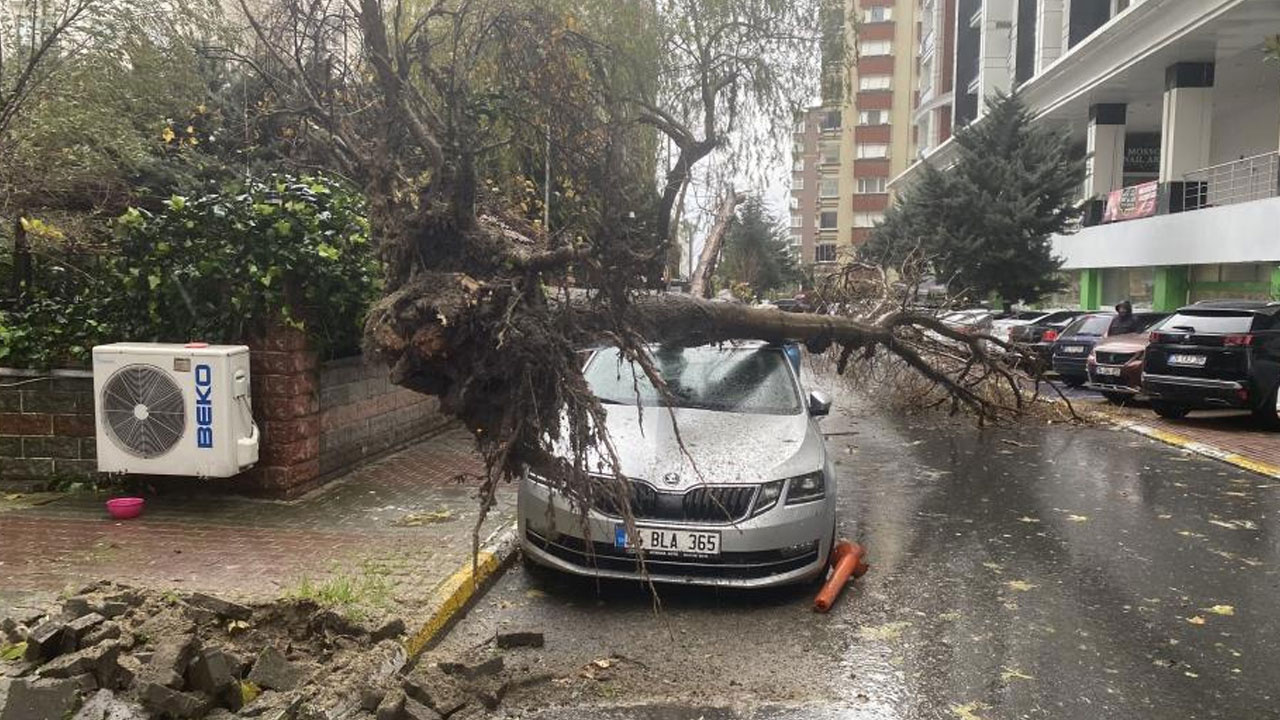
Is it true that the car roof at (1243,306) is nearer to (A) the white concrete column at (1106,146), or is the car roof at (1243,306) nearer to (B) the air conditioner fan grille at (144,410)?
(B) the air conditioner fan grille at (144,410)

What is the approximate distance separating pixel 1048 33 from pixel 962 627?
33.5 metres

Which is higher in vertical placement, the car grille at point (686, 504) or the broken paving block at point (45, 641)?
the car grille at point (686, 504)

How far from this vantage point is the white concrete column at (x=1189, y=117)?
76.8 feet

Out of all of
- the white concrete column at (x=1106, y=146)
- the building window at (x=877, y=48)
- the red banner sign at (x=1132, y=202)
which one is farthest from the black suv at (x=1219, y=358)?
the building window at (x=877, y=48)

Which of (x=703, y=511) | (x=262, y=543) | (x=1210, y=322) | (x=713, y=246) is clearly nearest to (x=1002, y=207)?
(x=1210, y=322)

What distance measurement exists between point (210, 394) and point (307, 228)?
1476mm

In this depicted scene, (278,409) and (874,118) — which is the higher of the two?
(874,118)

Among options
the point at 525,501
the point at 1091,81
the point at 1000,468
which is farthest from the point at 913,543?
the point at 1091,81

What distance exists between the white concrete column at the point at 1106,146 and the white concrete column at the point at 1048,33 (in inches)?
195

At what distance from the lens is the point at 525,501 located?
18.2 feet

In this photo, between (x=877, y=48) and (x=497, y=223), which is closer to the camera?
(x=497, y=223)

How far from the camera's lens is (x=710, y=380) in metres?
6.88

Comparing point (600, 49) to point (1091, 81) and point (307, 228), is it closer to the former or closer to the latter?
point (307, 228)

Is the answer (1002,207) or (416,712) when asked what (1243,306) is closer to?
(416,712)
